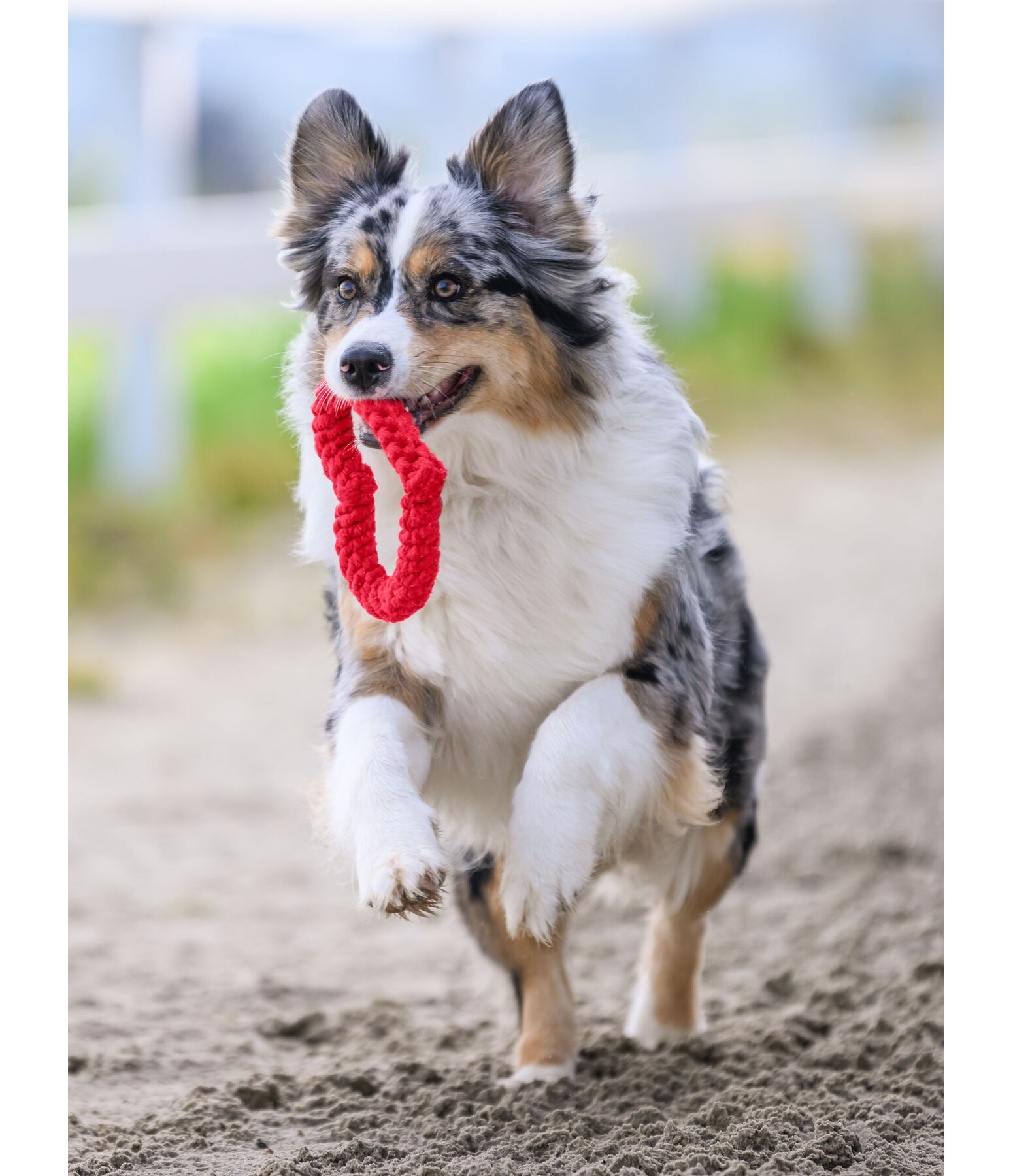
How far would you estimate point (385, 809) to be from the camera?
2.79 metres

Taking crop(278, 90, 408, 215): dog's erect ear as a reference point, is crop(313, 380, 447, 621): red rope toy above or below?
below

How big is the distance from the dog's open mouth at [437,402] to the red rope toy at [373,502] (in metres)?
0.04

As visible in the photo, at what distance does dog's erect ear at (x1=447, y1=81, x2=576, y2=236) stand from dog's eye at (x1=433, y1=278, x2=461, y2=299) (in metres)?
0.31

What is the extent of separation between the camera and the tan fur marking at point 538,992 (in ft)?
12.1

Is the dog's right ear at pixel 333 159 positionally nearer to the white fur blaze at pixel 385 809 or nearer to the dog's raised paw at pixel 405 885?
the white fur blaze at pixel 385 809

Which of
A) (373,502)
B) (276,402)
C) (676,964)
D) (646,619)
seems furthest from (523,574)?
(276,402)

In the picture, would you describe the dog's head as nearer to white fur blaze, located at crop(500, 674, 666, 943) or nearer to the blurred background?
white fur blaze, located at crop(500, 674, 666, 943)

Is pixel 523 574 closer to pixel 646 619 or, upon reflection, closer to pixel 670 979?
pixel 646 619

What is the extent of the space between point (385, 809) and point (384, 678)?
41cm

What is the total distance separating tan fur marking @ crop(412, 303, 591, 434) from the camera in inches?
112

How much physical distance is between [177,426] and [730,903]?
5871mm

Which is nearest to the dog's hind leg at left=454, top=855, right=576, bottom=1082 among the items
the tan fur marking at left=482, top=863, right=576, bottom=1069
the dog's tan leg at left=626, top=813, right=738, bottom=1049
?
the tan fur marking at left=482, top=863, right=576, bottom=1069

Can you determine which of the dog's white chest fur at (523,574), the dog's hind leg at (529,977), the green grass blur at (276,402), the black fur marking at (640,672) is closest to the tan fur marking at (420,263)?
the dog's white chest fur at (523,574)
